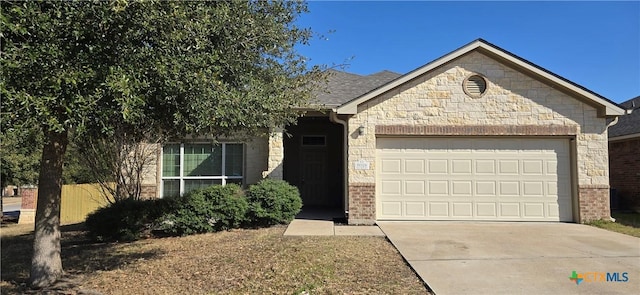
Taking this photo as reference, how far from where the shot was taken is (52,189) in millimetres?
6168

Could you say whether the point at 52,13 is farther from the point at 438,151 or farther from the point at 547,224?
the point at 547,224

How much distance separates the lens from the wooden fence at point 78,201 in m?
15.3

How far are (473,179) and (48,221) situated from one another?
9.56m

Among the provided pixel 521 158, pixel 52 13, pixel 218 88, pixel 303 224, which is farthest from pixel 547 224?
pixel 52 13

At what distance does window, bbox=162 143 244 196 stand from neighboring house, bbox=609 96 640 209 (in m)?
13.2

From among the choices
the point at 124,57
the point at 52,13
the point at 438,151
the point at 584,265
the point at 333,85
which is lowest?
the point at 584,265

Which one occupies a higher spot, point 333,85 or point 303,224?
point 333,85

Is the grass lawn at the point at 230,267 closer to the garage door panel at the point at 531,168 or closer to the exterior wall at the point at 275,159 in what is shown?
the exterior wall at the point at 275,159

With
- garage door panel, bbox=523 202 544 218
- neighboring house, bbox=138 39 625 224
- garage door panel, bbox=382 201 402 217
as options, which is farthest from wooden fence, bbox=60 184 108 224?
garage door panel, bbox=523 202 544 218

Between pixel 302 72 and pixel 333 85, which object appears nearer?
pixel 302 72

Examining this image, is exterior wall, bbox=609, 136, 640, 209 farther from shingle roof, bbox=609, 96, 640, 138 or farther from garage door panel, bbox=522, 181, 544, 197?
A: garage door panel, bbox=522, 181, 544, 197

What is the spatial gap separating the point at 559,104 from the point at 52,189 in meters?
11.6

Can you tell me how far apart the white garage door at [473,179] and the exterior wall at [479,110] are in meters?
0.44

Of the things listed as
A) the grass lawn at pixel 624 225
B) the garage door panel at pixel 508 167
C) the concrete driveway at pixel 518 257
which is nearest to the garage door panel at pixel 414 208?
the concrete driveway at pixel 518 257
